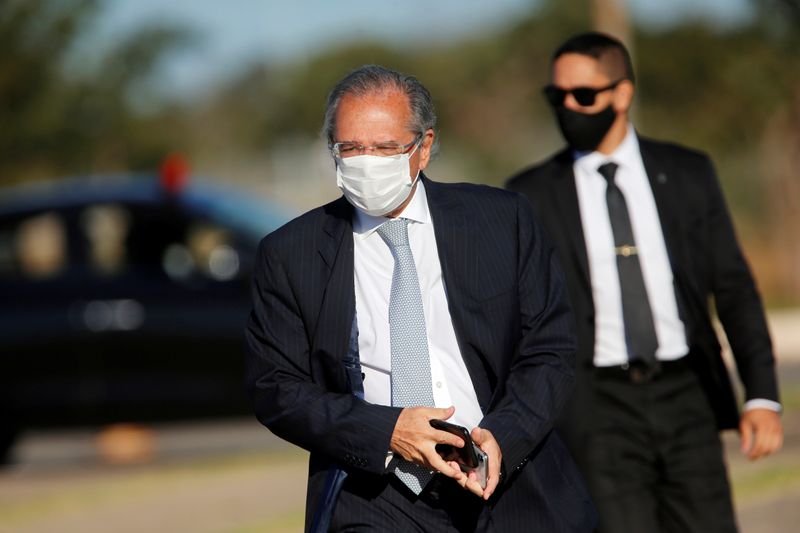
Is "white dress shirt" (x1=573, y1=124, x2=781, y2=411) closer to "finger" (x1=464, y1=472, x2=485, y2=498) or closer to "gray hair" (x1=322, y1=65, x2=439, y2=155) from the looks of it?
"gray hair" (x1=322, y1=65, x2=439, y2=155)

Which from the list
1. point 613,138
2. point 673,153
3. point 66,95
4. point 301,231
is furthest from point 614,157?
point 66,95

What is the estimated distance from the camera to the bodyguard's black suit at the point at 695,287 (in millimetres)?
5027

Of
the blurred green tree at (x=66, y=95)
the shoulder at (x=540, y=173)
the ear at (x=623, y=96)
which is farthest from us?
the blurred green tree at (x=66, y=95)

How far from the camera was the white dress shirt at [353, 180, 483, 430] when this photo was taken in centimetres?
368

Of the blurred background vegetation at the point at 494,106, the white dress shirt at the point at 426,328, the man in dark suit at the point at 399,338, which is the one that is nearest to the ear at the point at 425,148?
the man in dark suit at the point at 399,338

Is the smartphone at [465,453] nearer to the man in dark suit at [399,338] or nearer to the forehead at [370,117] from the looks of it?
the man in dark suit at [399,338]

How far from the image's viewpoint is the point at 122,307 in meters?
10.2

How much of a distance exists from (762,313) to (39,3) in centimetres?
1748

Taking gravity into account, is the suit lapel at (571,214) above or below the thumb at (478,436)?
above

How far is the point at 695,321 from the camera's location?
503 centimetres

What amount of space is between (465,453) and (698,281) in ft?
5.72

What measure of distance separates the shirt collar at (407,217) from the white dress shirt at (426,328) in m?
0.04

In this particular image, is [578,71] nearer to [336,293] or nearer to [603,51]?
[603,51]

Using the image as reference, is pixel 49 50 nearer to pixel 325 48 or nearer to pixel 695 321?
pixel 695 321
